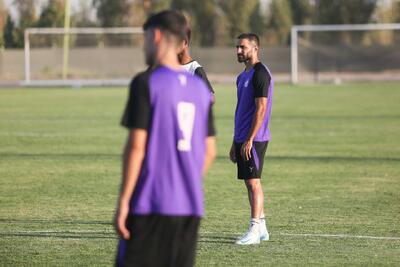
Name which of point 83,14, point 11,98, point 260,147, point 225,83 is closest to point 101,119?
point 11,98

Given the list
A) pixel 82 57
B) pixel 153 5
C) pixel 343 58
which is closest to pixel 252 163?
pixel 82 57

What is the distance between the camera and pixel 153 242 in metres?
4.77

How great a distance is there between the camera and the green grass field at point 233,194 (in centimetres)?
816

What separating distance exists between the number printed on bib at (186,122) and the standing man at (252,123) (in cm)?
381

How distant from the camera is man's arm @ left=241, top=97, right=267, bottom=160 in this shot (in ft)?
28.1

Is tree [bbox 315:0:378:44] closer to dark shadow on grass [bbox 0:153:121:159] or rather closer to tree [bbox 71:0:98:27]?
tree [bbox 71:0:98:27]

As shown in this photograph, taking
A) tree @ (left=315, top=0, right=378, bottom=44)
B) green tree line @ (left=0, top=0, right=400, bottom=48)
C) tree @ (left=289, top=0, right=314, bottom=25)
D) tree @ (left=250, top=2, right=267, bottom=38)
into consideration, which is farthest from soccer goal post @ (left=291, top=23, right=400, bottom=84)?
tree @ (left=289, top=0, right=314, bottom=25)

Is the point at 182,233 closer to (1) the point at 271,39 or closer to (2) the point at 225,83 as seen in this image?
(2) the point at 225,83

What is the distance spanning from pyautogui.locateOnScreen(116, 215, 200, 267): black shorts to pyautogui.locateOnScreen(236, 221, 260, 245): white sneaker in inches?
147

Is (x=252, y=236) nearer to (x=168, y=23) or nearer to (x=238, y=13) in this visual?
(x=168, y=23)

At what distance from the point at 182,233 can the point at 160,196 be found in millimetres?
268

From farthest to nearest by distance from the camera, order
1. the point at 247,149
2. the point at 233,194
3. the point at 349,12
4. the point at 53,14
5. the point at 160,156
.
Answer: the point at 349,12, the point at 53,14, the point at 233,194, the point at 247,149, the point at 160,156

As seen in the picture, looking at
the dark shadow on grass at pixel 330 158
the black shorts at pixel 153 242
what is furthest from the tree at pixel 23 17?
the black shorts at pixel 153 242

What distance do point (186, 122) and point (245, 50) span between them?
13.0 feet
